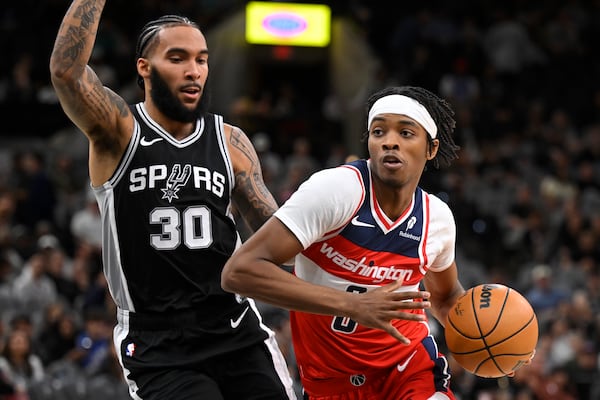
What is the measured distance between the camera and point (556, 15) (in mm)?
19188

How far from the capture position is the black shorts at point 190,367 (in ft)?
13.9

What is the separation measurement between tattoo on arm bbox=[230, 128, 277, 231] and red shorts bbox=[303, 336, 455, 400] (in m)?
0.87

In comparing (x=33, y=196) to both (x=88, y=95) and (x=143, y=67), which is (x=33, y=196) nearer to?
(x=143, y=67)

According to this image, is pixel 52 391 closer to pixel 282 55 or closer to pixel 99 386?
pixel 99 386

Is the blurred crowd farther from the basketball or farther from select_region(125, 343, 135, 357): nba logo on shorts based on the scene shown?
the basketball

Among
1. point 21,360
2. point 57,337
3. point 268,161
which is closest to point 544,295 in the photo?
point 268,161

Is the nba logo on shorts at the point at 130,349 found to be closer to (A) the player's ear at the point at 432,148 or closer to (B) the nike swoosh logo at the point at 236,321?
(B) the nike swoosh logo at the point at 236,321

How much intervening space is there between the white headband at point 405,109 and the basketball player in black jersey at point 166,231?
0.80 metres

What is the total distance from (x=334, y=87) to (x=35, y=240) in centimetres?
897

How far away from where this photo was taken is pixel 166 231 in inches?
171

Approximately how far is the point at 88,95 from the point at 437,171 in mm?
8419

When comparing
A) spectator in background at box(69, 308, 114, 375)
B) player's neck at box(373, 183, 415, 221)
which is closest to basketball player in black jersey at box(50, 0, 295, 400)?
player's neck at box(373, 183, 415, 221)

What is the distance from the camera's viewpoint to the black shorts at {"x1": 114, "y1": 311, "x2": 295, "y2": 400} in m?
4.25

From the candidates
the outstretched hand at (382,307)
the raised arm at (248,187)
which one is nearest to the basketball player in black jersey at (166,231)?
the raised arm at (248,187)
